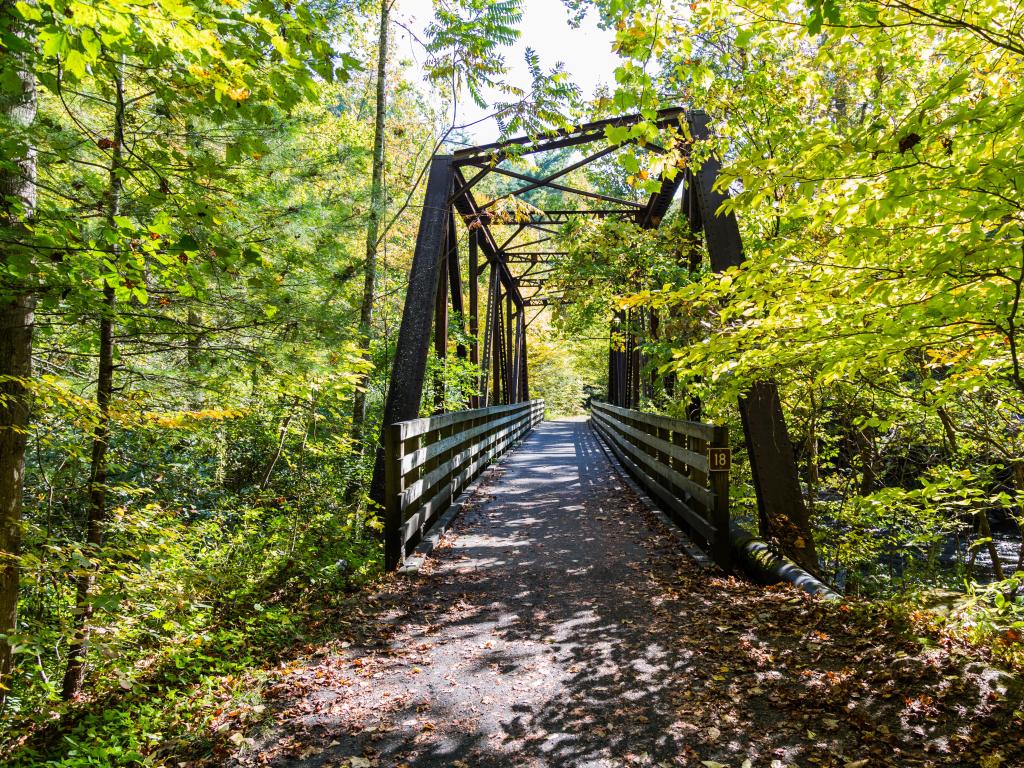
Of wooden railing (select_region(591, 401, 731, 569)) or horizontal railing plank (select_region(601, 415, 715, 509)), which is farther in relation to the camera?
horizontal railing plank (select_region(601, 415, 715, 509))

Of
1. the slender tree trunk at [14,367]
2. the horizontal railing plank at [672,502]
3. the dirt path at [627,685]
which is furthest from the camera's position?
the horizontal railing plank at [672,502]

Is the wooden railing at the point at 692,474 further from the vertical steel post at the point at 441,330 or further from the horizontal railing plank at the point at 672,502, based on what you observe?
the vertical steel post at the point at 441,330

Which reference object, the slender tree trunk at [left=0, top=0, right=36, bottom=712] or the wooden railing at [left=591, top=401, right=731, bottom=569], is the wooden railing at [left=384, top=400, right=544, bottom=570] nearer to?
the slender tree trunk at [left=0, top=0, right=36, bottom=712]

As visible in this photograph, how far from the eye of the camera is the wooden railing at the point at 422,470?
4.44 meters

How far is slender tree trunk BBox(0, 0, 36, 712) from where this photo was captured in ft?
8.64

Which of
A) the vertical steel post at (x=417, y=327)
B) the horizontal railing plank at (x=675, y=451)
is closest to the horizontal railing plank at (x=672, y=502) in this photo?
the horizontal railing plank at (x=675, y=451)

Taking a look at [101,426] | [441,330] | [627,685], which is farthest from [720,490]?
[441,330]

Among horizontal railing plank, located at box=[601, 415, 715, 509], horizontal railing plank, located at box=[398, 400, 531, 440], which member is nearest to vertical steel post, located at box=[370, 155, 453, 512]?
horizontal railing plank, located at box=[398, 400, 531, 440]

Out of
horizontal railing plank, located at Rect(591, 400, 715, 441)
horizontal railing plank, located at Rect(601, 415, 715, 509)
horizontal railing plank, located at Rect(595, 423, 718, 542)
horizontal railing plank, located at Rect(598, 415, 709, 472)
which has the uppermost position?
horizontal railing plank, located at Rect(591, 400, 715, 441)

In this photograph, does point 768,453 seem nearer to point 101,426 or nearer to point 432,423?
point 432,423

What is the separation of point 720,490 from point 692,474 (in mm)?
876

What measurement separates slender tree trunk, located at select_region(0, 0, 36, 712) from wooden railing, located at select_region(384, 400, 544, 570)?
2.11m

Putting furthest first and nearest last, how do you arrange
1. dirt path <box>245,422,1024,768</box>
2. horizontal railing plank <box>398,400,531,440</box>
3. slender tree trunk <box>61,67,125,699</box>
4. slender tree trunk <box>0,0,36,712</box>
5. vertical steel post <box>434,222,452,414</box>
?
vertical steel post <box>434,222,452,414</box> → horizontal railing plank <box>398,400,531,440</box> → slender tree trunk <box>61,67,125,699</box> → slender tree trunk <box>0,0,36,712</box> → dirt path <box>245,422,1024,768</box>

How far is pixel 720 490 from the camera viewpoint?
4.58 metres
